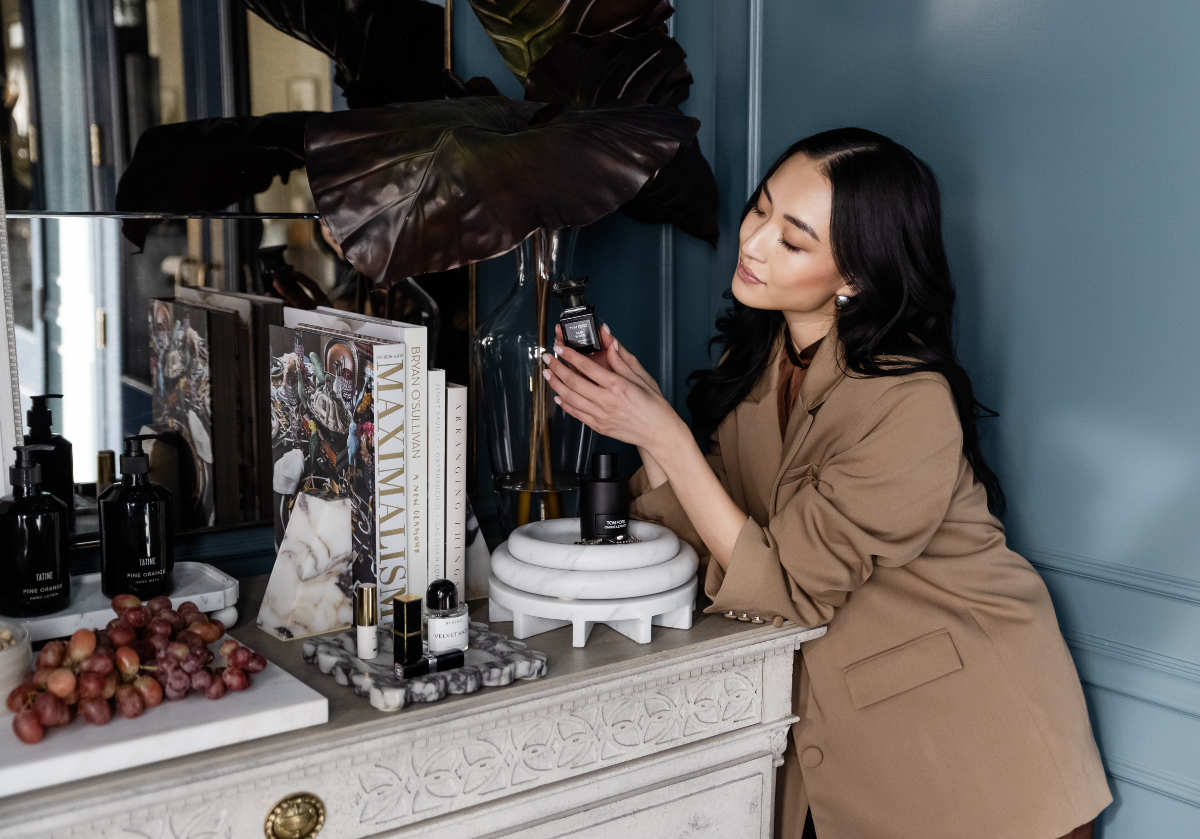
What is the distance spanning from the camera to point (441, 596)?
4.17 feet

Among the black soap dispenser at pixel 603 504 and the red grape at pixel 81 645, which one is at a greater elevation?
the black soap dispenser at pixel 603 504

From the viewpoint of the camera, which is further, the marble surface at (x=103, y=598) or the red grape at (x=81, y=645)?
the marble surface at (x=103, y=598)

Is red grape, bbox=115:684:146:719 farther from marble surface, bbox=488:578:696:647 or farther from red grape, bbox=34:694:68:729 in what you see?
marble surface, bbox=488:578:696:647

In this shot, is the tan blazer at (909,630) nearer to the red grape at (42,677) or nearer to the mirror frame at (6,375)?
the red grape at (42,677)

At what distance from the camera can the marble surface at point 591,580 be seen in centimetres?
136

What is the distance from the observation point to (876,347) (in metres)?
1.50

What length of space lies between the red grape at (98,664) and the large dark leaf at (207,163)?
649 mm

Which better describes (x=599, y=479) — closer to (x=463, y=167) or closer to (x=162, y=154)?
(x=463, y=167)

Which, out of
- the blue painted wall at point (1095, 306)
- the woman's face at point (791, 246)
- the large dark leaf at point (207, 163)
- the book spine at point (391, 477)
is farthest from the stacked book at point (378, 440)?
the blue painted wall at point (1095, 306)

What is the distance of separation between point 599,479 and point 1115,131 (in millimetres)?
823

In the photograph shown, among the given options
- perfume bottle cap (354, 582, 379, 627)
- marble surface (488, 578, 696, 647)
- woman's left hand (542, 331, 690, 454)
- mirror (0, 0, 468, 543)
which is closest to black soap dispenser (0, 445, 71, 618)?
mirror (0, 0, 468, 543)

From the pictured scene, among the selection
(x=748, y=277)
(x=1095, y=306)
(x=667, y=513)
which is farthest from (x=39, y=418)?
(x=1095, y=306)

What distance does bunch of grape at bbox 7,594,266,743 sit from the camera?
1.06 meters

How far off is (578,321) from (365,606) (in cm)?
44
